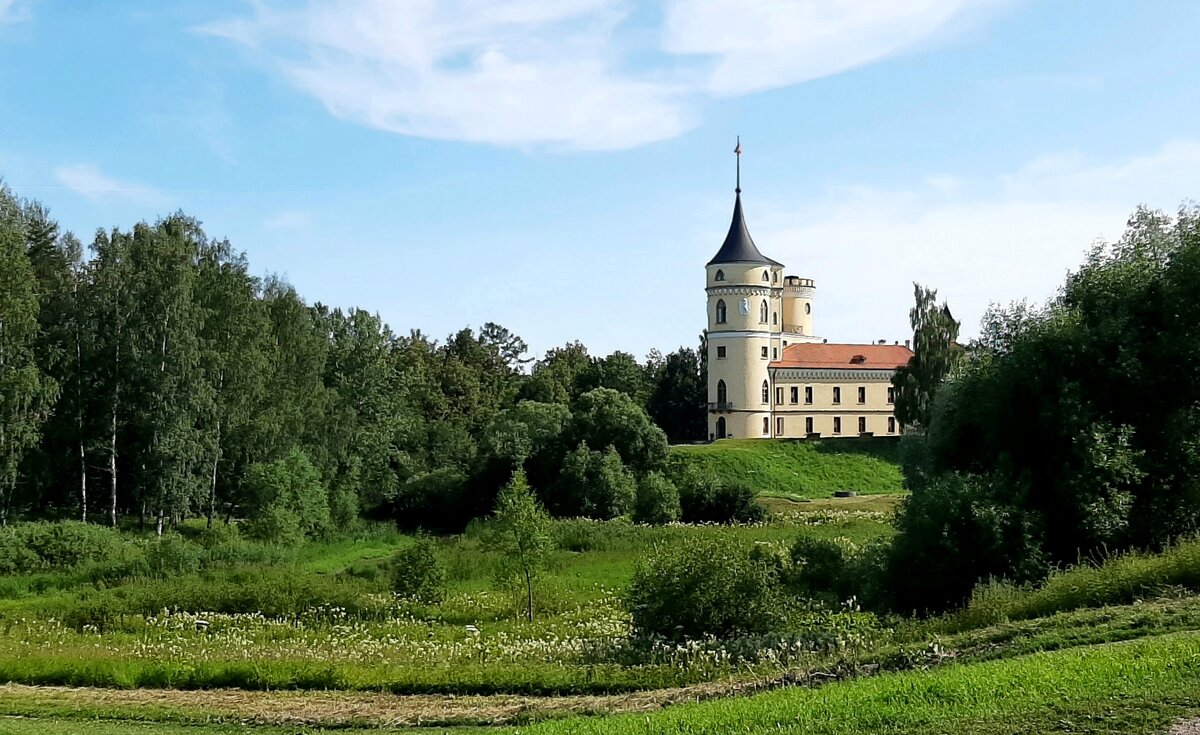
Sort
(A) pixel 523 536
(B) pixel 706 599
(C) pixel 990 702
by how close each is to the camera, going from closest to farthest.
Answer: (C) pixel 990 702
(B) pixel 706 599
(A) pixel 523 536

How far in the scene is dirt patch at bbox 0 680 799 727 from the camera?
15.3 meters

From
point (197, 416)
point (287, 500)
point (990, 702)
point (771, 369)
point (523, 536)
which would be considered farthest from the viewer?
point (771, 369)

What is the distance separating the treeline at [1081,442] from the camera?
21.2 meters

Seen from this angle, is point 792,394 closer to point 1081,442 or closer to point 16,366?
point 16,366

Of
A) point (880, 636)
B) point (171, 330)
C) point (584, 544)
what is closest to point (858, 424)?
point (584, 544)

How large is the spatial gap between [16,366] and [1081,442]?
36.5 meters

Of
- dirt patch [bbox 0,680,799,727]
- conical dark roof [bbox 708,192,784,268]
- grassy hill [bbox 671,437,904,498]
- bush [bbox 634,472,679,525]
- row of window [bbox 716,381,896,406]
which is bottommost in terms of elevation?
dirt patch [bbox 0,680,799,727]

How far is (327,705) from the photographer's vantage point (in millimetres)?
16641

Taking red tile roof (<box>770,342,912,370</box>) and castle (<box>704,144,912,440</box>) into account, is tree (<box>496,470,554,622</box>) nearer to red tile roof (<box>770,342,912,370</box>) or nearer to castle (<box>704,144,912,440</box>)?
castle (<box>704,144,912,440</box>)

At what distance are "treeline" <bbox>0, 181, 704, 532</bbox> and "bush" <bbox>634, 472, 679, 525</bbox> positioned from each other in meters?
3.14

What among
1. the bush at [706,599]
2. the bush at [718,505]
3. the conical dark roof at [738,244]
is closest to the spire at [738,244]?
the conical dark roof at [738,244]

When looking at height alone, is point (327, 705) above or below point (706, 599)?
below

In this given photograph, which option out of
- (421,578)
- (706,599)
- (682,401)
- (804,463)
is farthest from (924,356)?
(706,599)

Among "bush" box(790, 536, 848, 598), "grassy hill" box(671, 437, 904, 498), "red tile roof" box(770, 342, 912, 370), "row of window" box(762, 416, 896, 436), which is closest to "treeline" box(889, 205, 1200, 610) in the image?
"bush" box(790, 536, 848, 598)
